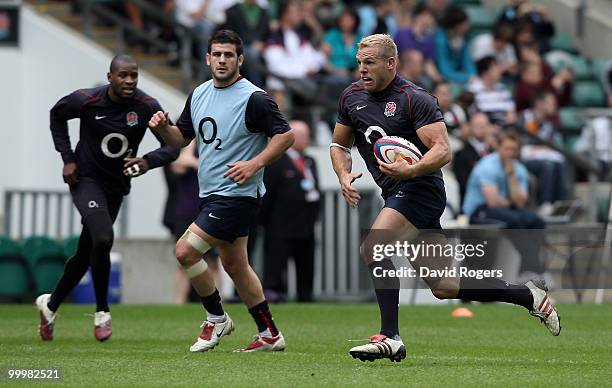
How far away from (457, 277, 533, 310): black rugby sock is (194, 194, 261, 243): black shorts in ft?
5.23

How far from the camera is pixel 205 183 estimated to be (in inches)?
422

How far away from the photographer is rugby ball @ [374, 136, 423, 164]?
383 inches

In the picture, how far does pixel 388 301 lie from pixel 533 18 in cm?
1621

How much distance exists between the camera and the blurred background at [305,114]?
19328mm

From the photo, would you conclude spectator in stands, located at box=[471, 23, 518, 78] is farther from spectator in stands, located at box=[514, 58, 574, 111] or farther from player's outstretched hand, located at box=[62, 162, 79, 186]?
player's outstretched hand, located at box=[62, 162, 79, 186]

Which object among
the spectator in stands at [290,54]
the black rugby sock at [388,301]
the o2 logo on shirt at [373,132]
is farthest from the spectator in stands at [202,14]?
the black rugby sock at [388,301]

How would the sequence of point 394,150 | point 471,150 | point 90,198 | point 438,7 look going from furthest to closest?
1. point 438,7
2. point 471,150
3. point 90,198
4. point 394,150

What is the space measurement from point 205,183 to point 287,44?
36.2ft

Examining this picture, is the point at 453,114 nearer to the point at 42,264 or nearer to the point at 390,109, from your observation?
the point at 42,264

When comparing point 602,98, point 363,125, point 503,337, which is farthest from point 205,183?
point 602,98

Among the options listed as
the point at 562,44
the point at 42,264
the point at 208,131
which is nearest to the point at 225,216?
the point at 208,131

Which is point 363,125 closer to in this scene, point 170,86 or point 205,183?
point 205,183

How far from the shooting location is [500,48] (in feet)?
78.4

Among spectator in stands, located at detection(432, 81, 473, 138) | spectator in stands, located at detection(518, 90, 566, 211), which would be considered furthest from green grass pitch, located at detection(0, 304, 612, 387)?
spectator in stands, located at detection(518, 90, 566, 211)
